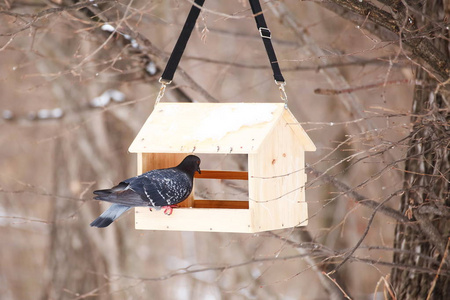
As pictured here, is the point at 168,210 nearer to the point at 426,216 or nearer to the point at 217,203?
the point at 217,203

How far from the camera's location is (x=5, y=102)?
Answer: 1023cm

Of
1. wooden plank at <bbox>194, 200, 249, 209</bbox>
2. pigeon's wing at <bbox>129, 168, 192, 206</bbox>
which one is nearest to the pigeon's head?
pigeon's wing at <bbox>129, 168, 192, 206</bbox>

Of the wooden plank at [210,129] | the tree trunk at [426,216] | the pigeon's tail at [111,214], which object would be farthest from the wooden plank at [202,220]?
the tree trunk at [426,216]

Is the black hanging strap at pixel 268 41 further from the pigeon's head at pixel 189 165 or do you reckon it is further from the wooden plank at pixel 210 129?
the pigeon's head at pixel 189 165

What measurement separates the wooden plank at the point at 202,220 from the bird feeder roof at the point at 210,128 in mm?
287

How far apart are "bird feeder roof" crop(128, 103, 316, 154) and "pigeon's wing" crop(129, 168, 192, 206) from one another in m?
0.13

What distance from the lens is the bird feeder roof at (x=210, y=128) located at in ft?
9.70

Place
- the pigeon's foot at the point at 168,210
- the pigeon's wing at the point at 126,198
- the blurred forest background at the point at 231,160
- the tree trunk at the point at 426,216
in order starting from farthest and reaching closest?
the blurred forest background at the point at 231,160 < the tree trunk at the point at 426,216 < the pigeon's foot at the point at 168,210 < the pigeon's wing at the point at 126,198

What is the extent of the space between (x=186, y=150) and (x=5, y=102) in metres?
8.02

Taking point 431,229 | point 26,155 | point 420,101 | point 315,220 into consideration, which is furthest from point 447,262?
point 26,155

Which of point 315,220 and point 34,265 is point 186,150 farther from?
point 34,265

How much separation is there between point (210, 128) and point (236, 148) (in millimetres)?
198

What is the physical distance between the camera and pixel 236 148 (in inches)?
115

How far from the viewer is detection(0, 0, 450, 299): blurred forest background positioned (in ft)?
12.1
